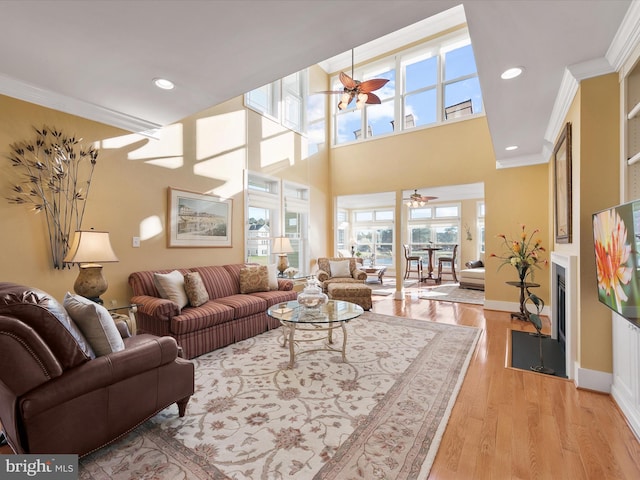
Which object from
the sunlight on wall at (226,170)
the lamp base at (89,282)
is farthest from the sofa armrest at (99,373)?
the sunlight on wall at (226,170)

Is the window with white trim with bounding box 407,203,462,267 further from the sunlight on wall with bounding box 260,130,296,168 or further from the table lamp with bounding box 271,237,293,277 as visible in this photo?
the table lamp with bounding box 271,237,293,277

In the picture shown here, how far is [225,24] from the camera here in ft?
6.32

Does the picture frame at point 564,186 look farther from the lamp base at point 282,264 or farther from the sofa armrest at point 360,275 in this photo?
the lamp base at point 282,264

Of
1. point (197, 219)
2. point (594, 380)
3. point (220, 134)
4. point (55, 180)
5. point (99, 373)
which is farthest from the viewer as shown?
point (220, 134)

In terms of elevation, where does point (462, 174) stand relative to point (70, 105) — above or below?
below

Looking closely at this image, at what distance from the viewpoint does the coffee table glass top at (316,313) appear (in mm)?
2852

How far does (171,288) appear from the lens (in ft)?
10.8

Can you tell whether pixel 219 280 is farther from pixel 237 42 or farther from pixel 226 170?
pixel 237 42

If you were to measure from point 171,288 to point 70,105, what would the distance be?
6.95 ft

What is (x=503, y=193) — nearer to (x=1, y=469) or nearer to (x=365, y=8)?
(x=365, y=8)

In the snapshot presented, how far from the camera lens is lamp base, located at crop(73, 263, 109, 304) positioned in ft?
8.75

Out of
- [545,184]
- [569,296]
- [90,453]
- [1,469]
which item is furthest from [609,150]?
[1,469]

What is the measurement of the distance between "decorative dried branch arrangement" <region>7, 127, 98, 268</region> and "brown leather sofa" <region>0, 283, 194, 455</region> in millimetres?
1617

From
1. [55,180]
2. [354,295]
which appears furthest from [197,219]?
[354,295]
